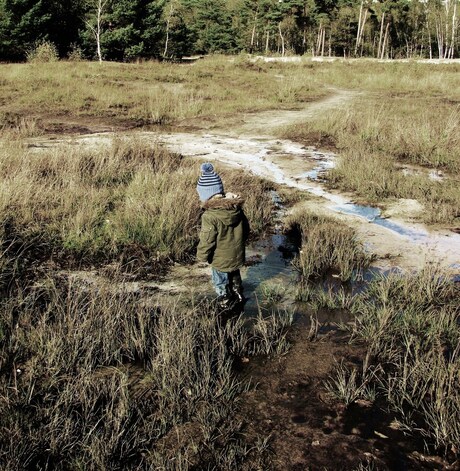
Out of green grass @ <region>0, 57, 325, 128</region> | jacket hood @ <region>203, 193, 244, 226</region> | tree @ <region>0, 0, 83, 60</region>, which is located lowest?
jacket hood @ <region>203, 193, 244, 226</region>

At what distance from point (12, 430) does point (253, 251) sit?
4.19 meters

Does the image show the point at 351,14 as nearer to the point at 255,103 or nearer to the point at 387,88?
the point at 387,88

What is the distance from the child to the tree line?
106 feet

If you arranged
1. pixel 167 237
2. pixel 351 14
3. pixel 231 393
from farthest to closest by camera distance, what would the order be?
pixel 351 14 → pixel 167 237 → pixel 231 393

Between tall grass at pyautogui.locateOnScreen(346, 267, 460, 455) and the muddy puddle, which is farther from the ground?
the muddy puddle

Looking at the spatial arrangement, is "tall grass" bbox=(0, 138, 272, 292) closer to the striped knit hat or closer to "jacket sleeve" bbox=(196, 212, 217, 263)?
"jacket sleeve" bbox=(196, 212, 217, 263)

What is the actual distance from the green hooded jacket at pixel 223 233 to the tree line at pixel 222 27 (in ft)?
106

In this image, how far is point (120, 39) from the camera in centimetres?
3572

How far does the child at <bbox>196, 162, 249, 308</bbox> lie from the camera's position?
4406 mm

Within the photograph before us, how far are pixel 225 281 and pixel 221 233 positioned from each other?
581 mm

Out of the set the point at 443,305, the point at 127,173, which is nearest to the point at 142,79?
the point at 127,173

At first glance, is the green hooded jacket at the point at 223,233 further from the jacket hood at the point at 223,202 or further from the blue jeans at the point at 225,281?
the blue jeans at the point at 225,281

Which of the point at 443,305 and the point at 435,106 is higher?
the point at 435,106

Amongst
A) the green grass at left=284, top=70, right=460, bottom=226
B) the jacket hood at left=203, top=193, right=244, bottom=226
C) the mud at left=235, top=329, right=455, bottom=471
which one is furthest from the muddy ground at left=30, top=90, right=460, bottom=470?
the jacket hood at left=203, top=193, right=244, bottom=226
